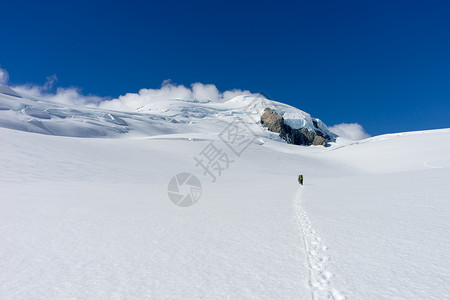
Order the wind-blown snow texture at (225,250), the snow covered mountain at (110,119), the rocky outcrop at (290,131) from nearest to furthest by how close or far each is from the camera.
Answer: the wind-blown snow texture at (225,250)
the snow covered mountain at (110,119)
the rocky outcrop at (290,131)

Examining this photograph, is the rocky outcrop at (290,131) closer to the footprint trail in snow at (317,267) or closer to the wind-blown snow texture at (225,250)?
the wind-blown snow texture at (225,250)

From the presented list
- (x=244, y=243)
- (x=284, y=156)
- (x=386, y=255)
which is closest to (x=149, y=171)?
(x=244, y=243)

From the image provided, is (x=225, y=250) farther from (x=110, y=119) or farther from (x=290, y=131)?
(x=290, y=131)

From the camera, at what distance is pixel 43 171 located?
60.1 feet

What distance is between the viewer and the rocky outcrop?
5768 inches

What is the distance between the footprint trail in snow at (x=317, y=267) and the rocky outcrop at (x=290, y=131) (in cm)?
13995

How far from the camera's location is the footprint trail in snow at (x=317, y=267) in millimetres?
3150

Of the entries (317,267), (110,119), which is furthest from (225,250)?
(110,119)

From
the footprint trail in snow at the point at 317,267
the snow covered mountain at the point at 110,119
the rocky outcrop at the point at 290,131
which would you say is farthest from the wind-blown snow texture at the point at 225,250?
the rocky outcrop at the point at 290,131

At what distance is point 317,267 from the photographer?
3.86 m

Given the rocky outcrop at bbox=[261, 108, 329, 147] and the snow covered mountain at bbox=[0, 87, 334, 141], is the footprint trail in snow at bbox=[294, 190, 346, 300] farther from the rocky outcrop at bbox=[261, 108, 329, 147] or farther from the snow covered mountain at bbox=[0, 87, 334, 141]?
the rocky outcrop at bbox=[261, 108, 329, 147]

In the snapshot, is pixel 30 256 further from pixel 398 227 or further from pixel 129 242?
pixel 398 227

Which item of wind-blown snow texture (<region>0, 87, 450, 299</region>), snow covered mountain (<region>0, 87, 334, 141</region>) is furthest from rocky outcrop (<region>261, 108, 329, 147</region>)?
wind-blown snow texture (<region>0, 87, 450, 299</region>)

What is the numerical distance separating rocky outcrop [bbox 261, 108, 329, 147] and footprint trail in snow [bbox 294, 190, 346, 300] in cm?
13995
